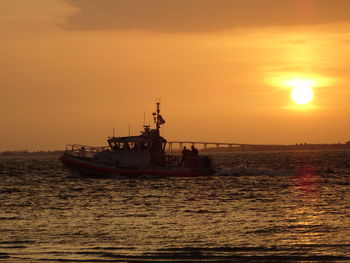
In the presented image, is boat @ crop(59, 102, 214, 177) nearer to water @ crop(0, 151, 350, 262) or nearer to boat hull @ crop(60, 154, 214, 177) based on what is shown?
boat hull @ crop(60, 154, 214, 177)

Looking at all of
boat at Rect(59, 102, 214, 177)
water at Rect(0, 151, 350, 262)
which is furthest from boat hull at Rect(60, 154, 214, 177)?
water at Rect(0, 151, 350, 262)

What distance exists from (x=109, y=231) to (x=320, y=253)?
9723 mm

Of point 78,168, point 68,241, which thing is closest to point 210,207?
point 68,241

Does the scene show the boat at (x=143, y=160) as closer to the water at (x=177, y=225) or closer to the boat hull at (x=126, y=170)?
the boat hull at (x=126, y=170)

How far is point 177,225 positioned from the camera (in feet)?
102

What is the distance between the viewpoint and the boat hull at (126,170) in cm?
6800

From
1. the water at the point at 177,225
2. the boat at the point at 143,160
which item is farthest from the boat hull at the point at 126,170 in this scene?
the water at the point at 177,225

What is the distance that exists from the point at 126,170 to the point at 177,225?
37.0 meters

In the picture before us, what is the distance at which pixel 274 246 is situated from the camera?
24.8m

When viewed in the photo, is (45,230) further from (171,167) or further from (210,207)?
(171,167)

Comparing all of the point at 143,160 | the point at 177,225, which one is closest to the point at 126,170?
the point at 143,160

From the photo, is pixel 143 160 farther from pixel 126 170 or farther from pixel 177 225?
pixel 177 225

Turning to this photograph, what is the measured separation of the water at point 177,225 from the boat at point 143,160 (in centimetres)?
1304

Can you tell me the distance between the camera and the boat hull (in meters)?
68.0
